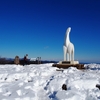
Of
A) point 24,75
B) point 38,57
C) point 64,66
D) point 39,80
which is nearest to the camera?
point 39,80

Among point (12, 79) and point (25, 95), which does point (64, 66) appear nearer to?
point (12, 79)

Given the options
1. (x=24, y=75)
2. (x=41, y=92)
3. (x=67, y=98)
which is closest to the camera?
(x=67, y=98)

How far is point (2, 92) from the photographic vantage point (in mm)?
5473

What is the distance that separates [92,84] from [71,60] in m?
10.7

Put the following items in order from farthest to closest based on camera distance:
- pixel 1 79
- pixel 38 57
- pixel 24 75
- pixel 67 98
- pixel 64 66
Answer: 1. pixel 38 57
2. pixel 64 66
3. pixel 24 75
4. pixel 1 79
5. pixel 67 98

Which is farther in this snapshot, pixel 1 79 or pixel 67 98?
pixel 1 79

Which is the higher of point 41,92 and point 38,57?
point 38,57

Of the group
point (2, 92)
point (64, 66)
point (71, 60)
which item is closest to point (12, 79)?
point (2, 92)

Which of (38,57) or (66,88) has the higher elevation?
(38,57)

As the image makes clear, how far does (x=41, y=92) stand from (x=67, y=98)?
47.7 inches

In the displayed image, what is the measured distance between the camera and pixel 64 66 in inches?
566

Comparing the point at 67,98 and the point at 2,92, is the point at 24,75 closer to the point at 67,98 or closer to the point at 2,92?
the point at 2,92

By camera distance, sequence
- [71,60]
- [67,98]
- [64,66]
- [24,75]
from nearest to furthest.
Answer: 1. [67,98]
2. [24,75]
3. [64,66]
4. [71,60]

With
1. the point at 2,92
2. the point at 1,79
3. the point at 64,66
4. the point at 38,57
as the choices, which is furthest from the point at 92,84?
the point at 38,57
